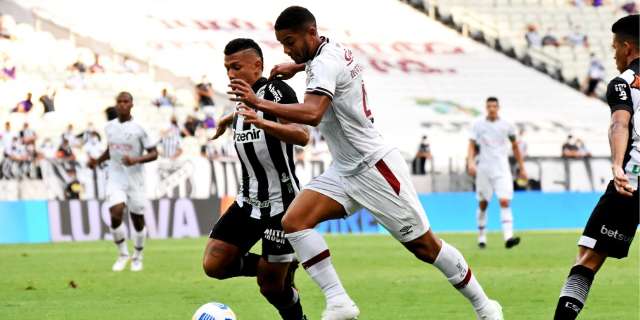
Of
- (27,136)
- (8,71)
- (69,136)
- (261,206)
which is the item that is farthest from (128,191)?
(8,71)

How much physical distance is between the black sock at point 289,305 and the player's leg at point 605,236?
7.13 ft

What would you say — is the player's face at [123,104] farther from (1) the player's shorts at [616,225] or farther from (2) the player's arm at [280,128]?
(1) the player's shorts at [616,225]

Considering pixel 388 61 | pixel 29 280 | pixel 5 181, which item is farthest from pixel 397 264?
pixel 388 61

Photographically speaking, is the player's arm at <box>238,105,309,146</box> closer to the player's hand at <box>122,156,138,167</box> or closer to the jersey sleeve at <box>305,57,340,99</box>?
the jersey sleeve at <box>305,57,340,99</box>

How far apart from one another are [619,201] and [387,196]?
1.64m

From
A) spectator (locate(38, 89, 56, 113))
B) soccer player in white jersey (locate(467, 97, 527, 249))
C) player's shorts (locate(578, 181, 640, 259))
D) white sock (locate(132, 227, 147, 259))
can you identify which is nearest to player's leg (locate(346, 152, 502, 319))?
player's shorts (locate(578, 181, 640, 259))

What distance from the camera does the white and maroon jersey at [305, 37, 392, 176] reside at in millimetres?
8219

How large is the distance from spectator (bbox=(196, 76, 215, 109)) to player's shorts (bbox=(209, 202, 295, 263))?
1049 inches

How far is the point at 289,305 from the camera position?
927 centimetres

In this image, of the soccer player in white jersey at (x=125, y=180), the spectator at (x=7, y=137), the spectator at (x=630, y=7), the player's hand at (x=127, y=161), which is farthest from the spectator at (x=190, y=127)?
the spectator at (x=630, y=7)

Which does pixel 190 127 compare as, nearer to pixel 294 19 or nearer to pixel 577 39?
pixel 577 39

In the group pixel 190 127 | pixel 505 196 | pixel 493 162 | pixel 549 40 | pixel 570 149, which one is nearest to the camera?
pixel 505 196

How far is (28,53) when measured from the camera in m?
38.7

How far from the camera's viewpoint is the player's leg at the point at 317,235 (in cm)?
815
